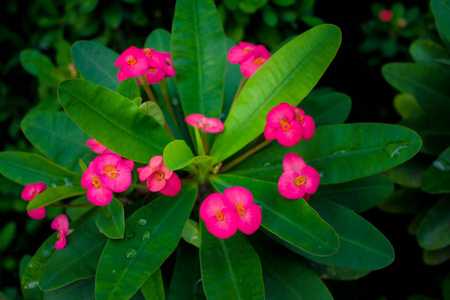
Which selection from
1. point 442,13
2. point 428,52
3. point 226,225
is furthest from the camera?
point 428,52

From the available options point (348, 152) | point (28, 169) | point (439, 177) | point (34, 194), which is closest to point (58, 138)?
point (28, 169)

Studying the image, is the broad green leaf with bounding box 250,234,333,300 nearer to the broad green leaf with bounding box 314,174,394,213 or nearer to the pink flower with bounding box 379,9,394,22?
the broad green leaf with bounding box 314,174,394,213

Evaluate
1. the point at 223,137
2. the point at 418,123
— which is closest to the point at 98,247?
the point at 223,137

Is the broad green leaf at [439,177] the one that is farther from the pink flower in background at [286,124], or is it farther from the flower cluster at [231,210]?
the flower cluster at [231,210]

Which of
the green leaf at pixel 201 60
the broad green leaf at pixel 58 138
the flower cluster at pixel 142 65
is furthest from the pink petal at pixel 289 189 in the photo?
the broad green leaf at pixel 58 138

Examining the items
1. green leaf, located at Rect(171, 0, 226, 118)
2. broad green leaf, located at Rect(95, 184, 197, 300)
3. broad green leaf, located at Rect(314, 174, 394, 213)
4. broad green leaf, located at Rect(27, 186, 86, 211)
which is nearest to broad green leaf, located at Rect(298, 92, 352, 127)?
broad green leaf, located at Rect(314, 174, 394, 213)

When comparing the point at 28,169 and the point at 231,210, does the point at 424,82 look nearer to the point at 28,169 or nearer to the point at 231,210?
the point at 231,210

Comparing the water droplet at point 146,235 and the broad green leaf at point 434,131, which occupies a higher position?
the water droplet at point 146,235
